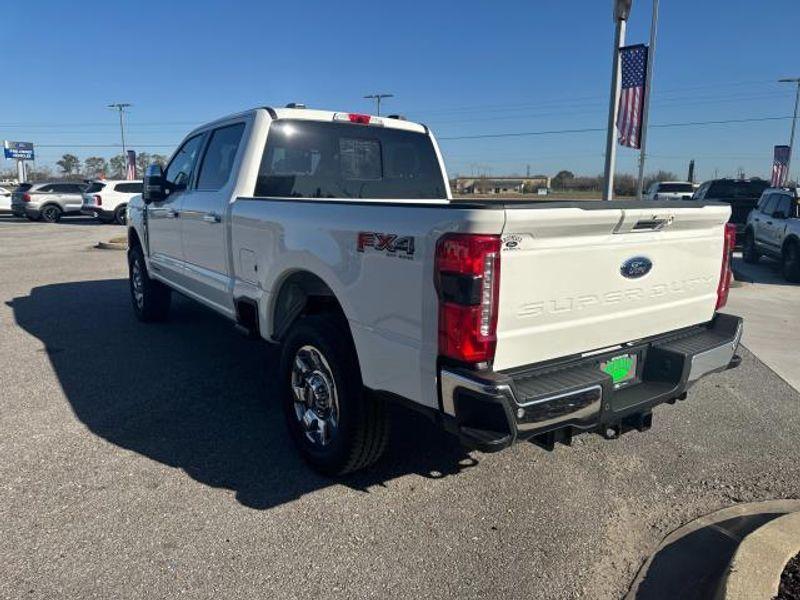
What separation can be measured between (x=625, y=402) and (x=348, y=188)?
2812mm

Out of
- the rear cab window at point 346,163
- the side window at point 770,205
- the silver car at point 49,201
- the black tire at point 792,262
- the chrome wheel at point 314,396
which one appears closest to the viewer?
the chrome wheel at point 314,396

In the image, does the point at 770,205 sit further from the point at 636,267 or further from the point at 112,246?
the point at 112,246

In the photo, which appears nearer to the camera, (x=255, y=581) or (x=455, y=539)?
(x=255, y=581)

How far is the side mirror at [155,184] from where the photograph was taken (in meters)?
5.88

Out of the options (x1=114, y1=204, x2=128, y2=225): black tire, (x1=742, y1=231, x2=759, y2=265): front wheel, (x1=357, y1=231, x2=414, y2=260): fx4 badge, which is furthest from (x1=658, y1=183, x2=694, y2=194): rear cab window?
(x1=357, y1=231, x2=414, y2=260): fx4 badge

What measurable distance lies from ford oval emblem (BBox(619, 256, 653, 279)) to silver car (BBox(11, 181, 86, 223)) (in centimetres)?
2959

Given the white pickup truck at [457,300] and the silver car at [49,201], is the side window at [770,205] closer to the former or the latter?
the white pickup truck at [457,300]

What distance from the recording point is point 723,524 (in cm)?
325

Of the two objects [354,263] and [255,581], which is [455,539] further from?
[354,263]

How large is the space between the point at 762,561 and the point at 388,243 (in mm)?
2059

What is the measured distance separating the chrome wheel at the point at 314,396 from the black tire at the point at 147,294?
13.0ft

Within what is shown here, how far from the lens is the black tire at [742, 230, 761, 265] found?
1452cm

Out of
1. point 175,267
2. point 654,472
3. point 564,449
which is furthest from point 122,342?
point 654,472

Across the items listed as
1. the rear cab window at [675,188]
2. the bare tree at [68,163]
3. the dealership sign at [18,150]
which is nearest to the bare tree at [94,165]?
the bare tree at [68,163]
